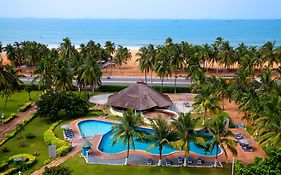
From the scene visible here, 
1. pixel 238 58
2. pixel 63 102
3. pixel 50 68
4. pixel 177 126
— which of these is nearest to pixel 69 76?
pixel 50 68

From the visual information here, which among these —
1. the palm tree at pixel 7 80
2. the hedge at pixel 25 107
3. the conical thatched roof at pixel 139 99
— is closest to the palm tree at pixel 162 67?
the conical thatched roof at pixel 139 99

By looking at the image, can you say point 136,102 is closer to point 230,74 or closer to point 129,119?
point 129,119

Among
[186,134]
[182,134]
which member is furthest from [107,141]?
[186,134]

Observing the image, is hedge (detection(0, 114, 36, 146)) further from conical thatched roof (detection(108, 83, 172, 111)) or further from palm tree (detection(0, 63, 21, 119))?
conical thatched roof (detection(108, 83, 172, 111))

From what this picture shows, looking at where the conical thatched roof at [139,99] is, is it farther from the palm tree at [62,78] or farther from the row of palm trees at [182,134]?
the row of palm trees at [182,134]

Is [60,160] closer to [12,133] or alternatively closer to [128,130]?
[128,130]

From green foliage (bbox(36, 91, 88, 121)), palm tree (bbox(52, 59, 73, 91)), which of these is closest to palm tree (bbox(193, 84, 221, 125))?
green foliage (bbox(36, 91, 88, 121))

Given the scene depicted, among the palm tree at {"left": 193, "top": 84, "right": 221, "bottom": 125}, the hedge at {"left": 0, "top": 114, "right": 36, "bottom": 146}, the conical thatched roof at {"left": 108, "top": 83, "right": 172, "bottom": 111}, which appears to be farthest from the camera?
the conical thatched roof at {"left": 108, "top": 83, "right": 172, "bottom": 111}
